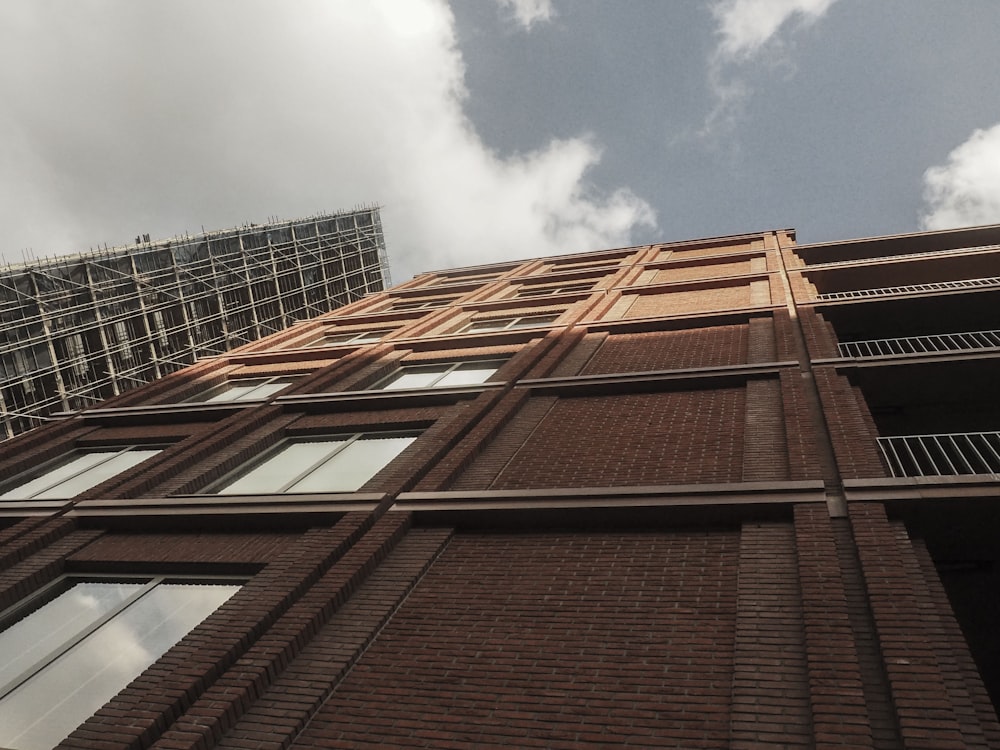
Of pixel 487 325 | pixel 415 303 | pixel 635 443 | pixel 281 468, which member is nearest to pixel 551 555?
pixel 635 443

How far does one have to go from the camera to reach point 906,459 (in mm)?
10047

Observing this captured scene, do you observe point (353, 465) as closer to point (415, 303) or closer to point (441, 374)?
point (441, 374)

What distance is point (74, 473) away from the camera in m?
13.4

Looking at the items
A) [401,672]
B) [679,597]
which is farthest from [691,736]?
[401,672]

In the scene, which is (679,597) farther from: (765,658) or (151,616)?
(151,616)

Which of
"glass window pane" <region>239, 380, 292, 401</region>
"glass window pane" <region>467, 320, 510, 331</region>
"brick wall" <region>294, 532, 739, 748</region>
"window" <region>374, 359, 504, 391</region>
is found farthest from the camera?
"glass window pane" <region>467, 320, 510, 331</region>

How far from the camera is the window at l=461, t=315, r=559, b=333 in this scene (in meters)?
18.2

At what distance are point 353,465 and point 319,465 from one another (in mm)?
626

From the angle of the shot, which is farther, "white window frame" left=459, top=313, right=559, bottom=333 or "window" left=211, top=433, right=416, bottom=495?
"white window frame" left=459, top=313, right=559, bottom=333

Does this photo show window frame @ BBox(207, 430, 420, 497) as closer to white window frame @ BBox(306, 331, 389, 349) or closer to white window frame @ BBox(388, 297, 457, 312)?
white window frame @ BBox(306, 331, 389, 349)

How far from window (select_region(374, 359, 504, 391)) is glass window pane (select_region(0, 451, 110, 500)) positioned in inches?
228

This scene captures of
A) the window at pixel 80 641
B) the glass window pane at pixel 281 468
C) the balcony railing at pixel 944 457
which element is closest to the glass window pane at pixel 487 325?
the glass window pane at pixel 281 468

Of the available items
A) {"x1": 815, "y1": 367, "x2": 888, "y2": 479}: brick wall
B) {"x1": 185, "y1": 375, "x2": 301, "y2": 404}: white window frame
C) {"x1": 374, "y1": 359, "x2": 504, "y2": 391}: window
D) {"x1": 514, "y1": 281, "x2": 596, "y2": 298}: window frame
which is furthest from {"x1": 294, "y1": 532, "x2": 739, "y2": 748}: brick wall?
{"x1": 514, "y1": 281, "x2": 596, "y2": 298}: window frame

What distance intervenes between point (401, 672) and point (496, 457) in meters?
4.00
